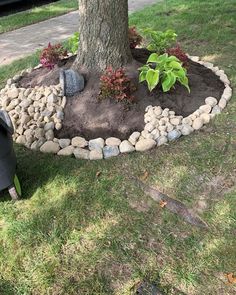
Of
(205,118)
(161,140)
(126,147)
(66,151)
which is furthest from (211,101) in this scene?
(66,151)

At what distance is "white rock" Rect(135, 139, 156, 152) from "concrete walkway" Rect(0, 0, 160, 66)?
10.8ft

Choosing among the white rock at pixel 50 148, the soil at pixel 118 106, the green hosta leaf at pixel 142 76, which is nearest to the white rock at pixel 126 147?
the soil at pixel 118 106

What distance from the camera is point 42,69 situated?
4.86m

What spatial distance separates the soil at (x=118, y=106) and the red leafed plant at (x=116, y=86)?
8 centimetres

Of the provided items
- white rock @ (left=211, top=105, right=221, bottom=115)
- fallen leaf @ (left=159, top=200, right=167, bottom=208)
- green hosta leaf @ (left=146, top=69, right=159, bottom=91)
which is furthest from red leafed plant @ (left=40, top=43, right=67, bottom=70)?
fallen leaf @ (left=159, top=200, right=167, bottom=208)

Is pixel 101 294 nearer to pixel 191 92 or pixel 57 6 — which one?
pixel 191 92

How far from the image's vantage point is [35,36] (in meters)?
7.13

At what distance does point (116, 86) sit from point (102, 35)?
612 mm

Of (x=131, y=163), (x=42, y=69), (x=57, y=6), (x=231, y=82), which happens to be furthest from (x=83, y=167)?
(x=57, y=6)

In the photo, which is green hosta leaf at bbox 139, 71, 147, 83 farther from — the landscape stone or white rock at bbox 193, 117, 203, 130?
the landscape stone

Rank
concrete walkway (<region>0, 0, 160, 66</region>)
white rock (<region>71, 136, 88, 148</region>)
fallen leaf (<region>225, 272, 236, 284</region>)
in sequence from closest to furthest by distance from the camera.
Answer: fallen leaf (<region>225, 272, 236, 284</region>) < white rock (<region>71, 136, 88, 148</region>) < concrete walkway (<region>0, 0, 160, 66</region>)

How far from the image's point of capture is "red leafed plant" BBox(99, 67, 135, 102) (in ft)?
12.5

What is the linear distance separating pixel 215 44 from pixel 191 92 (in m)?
1.99

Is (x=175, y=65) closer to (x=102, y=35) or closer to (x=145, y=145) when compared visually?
(x=102, y=35)
